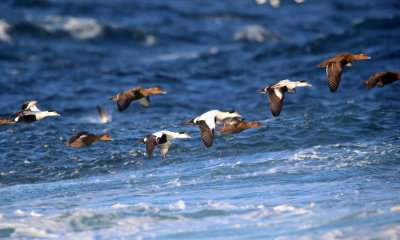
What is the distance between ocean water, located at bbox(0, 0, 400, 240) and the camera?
29.8 ft

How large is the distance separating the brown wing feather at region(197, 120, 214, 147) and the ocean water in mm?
881

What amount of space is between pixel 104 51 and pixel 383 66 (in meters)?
14.2

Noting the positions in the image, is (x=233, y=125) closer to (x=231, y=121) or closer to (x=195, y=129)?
(x=231, y=121)

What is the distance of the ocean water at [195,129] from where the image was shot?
29.8ft

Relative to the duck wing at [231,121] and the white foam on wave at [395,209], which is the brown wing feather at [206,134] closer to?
the duck wing at [231,121]

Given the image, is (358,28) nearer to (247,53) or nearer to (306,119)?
(247,53)

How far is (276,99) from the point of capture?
11.1 meters

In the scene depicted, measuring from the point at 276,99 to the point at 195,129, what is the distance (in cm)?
508

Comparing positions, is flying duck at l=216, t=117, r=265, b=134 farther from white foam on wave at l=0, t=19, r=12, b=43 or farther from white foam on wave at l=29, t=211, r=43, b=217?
white foam on wave at l=0, t=19, r=12, b=43

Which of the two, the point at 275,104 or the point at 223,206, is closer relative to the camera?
the point at 223,206

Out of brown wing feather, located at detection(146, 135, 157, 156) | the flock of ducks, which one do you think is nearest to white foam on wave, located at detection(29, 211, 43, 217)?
the flock of ducks

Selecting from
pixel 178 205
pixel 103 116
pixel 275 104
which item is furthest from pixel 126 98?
pixel 103 116

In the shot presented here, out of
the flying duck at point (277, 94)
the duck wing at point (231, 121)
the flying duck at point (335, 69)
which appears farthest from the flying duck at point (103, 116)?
the flying duck at point (335, 69)

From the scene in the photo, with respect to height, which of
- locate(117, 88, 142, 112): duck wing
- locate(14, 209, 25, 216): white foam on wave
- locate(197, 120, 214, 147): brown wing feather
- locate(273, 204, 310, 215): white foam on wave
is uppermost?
locate(117, 88, 142, 112): duck wing
